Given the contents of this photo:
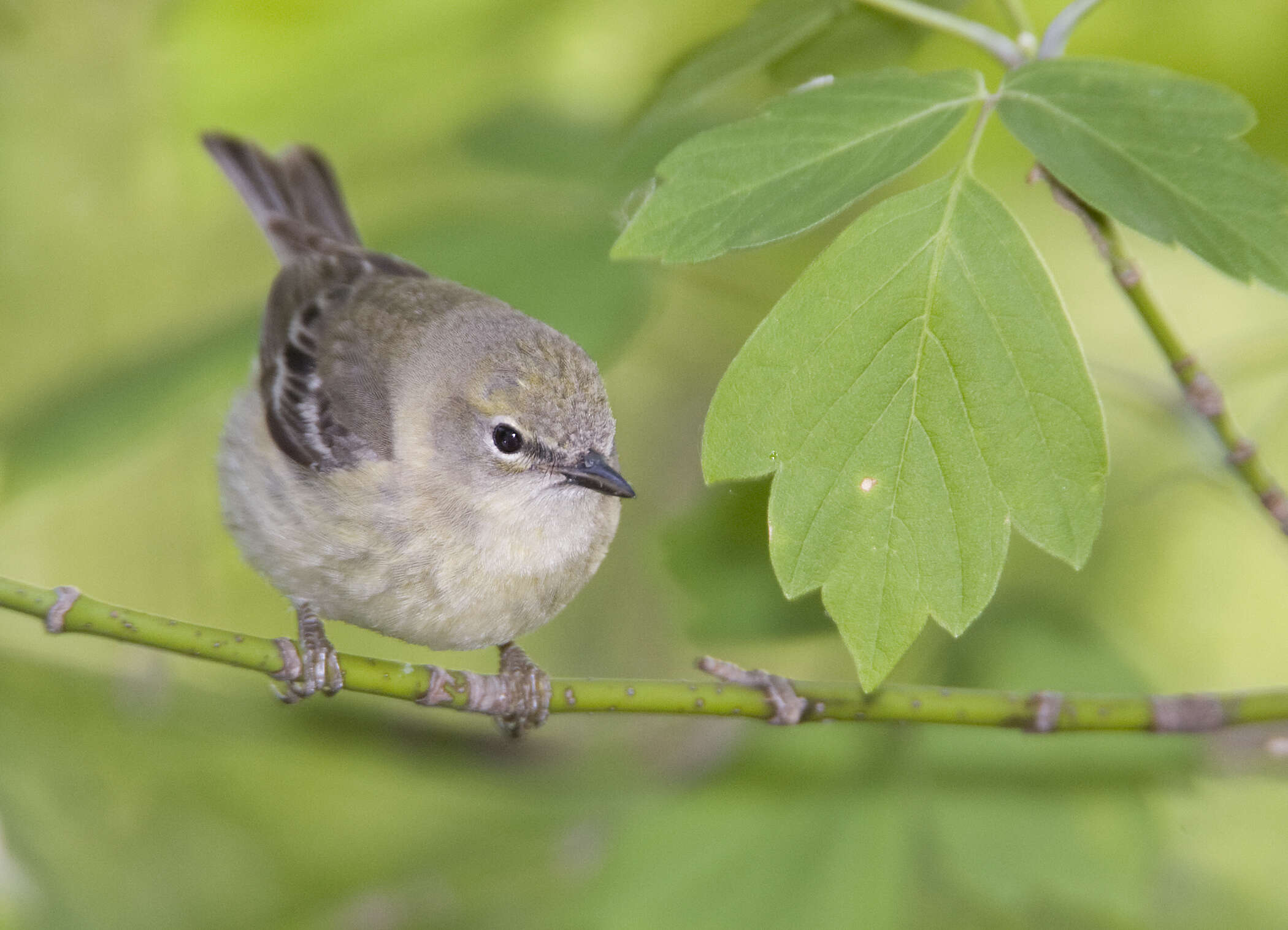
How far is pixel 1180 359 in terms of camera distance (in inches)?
67.3

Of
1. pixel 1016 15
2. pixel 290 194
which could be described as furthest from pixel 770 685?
pixel 290 194

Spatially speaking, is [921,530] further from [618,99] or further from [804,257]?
[618,99]

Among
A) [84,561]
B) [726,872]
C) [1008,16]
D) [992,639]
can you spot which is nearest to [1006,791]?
[992,639]

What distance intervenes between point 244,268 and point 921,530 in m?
3.35

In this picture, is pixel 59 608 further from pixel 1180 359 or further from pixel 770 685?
pixel 1180 359

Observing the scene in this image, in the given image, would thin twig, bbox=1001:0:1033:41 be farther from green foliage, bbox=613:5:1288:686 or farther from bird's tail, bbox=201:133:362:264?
bird's tail, bbox=201:133:362:264

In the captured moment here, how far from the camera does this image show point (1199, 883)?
118 inches

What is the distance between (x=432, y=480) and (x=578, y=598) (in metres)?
1.64

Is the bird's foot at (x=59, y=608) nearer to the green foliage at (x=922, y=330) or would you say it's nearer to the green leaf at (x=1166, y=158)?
the green foliage at (x=922, y=330)

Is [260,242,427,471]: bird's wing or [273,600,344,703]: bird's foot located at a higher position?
[260,242,427,471]: bird's wing

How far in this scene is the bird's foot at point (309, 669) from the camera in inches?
67.1

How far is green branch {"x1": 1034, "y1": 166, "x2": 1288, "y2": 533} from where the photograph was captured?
1628 millimetres

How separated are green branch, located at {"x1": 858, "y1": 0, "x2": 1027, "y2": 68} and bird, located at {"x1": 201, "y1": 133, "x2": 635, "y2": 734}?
28.1 inches

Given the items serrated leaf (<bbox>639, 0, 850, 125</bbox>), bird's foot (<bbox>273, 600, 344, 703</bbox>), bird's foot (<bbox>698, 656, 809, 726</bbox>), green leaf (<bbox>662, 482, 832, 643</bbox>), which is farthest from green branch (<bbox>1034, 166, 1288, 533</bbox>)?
bird's foot (<bbox>273, 600, 344, 703</bbox>)
